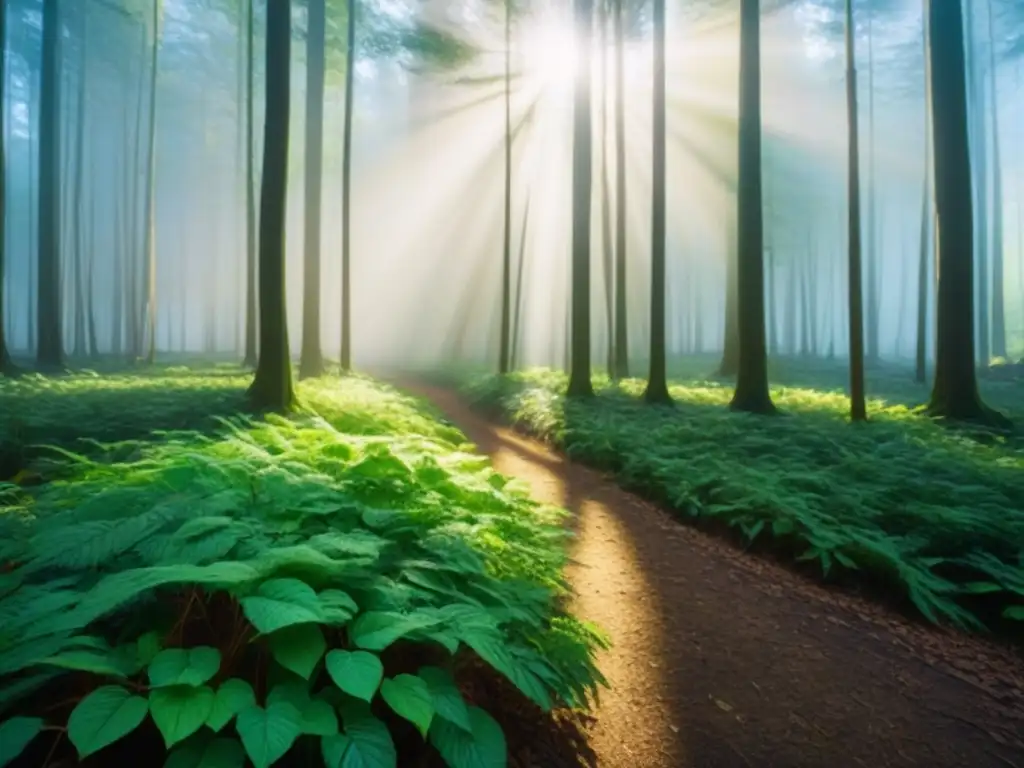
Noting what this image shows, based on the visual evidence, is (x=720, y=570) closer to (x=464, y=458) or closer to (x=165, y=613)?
(x=464, y=458)

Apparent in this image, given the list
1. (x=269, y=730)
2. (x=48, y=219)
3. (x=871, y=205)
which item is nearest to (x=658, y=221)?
(x=269, y=730)

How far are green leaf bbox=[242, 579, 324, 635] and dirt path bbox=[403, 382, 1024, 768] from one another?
170cm

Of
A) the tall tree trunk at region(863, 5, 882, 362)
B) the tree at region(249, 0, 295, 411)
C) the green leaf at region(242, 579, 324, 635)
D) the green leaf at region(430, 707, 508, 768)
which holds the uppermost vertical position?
the tall tree trunk at region(863, 5, 882, 362)

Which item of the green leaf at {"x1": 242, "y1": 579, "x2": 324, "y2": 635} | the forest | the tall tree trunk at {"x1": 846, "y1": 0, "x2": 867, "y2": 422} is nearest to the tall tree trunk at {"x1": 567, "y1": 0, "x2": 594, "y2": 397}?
the forest

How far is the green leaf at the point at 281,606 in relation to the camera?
2055 millimetres

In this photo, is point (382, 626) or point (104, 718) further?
point (382, 626)

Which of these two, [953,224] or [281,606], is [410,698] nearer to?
[281,606]

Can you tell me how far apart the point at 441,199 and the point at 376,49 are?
780 inches

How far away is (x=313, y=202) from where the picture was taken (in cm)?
1681

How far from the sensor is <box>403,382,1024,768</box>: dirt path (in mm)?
2938

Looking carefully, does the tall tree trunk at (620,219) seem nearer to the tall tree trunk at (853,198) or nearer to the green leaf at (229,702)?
the tall tree trunk at (853,198)

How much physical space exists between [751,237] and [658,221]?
6.52ft

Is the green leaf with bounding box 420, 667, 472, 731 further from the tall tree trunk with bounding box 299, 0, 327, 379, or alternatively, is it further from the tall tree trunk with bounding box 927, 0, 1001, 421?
the tall tree trunk with bounding box 299, 0, 327, 379

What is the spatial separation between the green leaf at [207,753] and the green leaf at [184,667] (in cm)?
19
